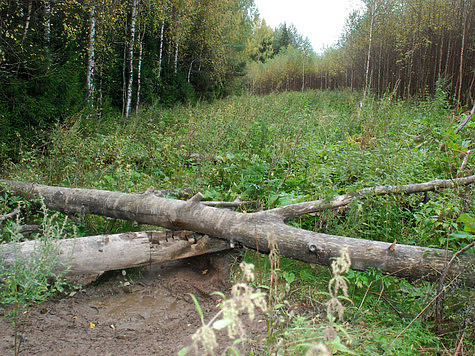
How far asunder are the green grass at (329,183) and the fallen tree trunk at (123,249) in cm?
68

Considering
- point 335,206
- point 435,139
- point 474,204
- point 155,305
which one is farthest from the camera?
point 435,139

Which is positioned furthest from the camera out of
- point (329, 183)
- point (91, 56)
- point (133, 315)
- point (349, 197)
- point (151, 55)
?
point (151, 55)

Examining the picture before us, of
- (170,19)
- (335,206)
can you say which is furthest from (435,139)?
(170,19)

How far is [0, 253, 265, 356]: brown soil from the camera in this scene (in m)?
2.59

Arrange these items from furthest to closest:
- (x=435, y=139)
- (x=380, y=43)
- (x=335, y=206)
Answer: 1. (x=380, y=43)
2. (x=435, y=139)
3. (x=335, y=206)

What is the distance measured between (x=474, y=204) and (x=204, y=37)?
18.0 meters

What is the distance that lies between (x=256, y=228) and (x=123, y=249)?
142 centimetres

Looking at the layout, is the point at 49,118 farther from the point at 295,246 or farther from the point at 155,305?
the point at 295,246

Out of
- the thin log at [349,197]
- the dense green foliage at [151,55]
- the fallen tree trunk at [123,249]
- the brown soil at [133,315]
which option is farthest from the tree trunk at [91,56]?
Result: the thin log at [349,197]

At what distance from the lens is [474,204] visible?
2.72 m

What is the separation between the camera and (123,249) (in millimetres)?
3461

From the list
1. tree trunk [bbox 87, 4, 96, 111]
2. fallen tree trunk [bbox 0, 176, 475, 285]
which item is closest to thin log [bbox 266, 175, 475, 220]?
fallen tree trunk [bbox 0, 176, 475, 285]

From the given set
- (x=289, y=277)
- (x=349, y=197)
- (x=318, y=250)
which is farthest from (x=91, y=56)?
(x=318, y=250)

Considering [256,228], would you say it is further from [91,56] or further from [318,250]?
[91,56]
